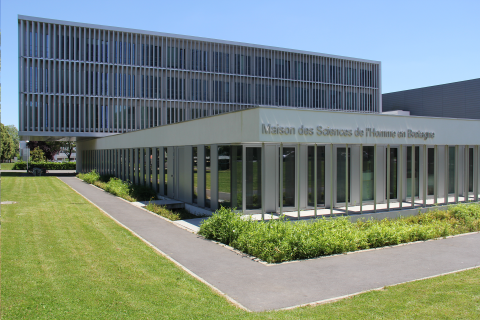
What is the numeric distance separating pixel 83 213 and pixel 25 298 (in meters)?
9.20

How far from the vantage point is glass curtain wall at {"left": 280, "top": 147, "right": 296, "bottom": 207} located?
47.3ft

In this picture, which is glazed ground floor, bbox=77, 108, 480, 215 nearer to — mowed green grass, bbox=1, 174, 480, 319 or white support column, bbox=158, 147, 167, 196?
white support column, bbox=158, 147, 167, 196

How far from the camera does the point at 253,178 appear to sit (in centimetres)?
1403

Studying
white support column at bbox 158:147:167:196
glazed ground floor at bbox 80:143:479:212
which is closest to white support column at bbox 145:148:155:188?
white support column at bbox 158:147:167:196

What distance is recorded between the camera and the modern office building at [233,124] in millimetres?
14039

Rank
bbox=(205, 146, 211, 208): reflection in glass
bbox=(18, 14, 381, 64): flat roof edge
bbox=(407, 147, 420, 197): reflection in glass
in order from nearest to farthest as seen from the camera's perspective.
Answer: bbox=(205, 146, 211, 208): reflection in glass → bbox=(407, 147, 420, 197): reflection in glass → bbox=(18, 14, 381, 64): flat roof edge

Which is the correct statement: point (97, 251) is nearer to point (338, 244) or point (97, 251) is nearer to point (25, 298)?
point (25, 298)

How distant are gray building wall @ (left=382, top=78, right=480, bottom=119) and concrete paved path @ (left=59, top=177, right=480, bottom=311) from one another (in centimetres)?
3057

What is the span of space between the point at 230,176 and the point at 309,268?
6.42 meters

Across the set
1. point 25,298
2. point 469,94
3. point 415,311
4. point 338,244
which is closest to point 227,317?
point 415,311

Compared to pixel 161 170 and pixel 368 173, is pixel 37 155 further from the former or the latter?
pixel 368 173

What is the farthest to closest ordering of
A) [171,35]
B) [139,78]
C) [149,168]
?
[171,35]
[139,78]
[149,168]

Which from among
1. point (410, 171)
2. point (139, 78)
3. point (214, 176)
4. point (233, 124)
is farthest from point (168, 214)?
point (139, 78)

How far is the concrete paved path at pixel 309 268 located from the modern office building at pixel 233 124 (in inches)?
135
